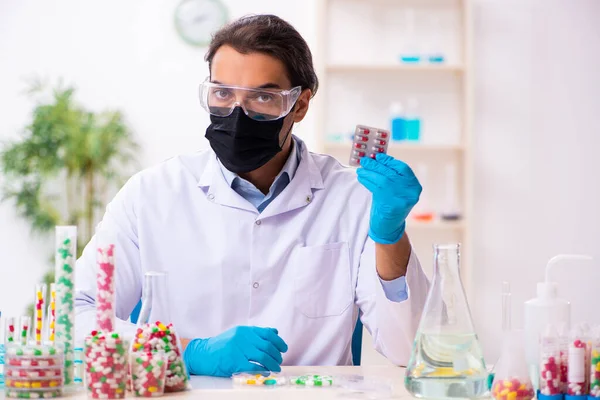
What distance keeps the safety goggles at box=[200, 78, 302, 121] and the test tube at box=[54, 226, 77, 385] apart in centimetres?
71

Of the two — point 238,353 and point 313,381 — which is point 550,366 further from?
point 238,353

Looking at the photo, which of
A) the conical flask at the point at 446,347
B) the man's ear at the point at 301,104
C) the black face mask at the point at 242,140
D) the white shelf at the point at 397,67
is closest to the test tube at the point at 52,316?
the conical flask at the point at 446,347

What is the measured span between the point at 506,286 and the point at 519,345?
0.46 feet

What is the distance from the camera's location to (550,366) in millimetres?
1265

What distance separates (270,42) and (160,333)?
0.95 metres

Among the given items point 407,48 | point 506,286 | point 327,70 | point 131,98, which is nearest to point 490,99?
point 407,48

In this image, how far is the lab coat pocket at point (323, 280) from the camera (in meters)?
2.01

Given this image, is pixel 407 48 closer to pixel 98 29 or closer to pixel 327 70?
pixel 327 70

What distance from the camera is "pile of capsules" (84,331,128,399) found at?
50.0 inches

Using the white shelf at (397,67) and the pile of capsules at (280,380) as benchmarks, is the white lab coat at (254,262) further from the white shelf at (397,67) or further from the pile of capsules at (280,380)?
the white shelf at (397,67)

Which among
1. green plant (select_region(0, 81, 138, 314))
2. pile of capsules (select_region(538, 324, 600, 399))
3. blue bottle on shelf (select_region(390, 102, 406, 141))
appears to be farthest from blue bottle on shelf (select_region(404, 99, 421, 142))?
pile of capsules (select_region(538, 324, 600, 399))

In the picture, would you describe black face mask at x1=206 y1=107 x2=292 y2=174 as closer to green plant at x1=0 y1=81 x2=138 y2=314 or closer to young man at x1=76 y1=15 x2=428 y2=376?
young man at x1=76 y1=15 x2=428 y2=376

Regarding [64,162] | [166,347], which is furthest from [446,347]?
[64,162]

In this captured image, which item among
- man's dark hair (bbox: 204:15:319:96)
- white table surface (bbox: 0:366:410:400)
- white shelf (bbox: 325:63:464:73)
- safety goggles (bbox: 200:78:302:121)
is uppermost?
white shelf (bbox: 325:63:464:73)
